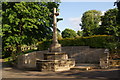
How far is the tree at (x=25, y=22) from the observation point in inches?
756

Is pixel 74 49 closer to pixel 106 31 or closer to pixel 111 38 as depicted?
pixel 111 38

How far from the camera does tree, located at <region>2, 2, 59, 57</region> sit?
19212 mm

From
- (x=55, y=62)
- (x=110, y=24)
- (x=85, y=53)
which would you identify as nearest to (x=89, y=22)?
(x=110, y=24)

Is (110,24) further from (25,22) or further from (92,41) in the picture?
(25,22)

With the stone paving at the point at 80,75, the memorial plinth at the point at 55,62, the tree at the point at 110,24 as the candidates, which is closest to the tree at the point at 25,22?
the memorial plinth at the point at 55,62

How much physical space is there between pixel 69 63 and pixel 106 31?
21174 millimetres

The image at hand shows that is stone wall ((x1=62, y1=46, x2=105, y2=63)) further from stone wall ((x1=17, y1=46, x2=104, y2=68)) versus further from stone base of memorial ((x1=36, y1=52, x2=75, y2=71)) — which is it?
stone base of memorial ((x1=36, y1=52, x2=75, y2=71))

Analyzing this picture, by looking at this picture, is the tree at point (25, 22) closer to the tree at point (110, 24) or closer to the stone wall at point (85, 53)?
the stone wall at point (85, 53)

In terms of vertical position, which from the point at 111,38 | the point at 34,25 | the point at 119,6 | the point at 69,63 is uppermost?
the point at 119,6

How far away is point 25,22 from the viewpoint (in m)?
19.7

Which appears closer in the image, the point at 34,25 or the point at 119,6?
the point at 119,6

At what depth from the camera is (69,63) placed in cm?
1328

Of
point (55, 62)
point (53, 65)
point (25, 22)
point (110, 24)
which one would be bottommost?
point (53, 65)

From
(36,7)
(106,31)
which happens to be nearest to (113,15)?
(106,31)
